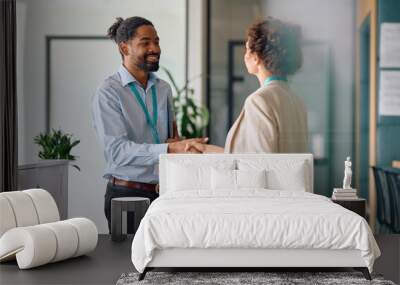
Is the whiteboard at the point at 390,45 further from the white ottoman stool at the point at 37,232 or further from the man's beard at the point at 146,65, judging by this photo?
the white ottoman stool at the point at 37,232

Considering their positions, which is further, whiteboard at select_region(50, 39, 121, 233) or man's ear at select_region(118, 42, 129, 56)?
whiteboard at select_region(50, 39, 121, 233)

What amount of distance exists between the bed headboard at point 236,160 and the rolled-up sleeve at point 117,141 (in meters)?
0.13

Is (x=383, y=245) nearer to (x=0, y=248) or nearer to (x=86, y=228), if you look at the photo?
(x=86, y=228)

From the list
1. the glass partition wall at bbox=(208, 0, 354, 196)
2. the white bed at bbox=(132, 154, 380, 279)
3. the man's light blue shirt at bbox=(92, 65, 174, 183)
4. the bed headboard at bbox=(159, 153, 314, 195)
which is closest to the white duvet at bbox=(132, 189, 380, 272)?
the white bed at bbox=(132, 154, 380, 279)

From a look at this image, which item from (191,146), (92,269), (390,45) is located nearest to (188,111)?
(191,146)

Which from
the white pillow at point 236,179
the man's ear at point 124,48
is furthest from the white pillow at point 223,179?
the man's ear at point 124,48

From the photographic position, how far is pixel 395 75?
7664mm

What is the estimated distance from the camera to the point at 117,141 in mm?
7234

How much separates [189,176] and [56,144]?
1644 mm

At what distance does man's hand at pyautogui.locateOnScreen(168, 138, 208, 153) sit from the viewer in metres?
7.40

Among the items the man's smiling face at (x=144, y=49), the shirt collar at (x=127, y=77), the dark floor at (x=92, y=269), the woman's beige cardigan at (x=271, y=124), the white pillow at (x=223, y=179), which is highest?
the man's smiling face at (x=144, y=49)

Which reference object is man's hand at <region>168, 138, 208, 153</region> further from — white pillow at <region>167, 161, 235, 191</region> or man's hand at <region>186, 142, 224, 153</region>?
white pillow at <region>167, 161, 235, 191</region>

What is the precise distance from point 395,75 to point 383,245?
1.72 metres

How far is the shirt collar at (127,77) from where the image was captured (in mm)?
7375
